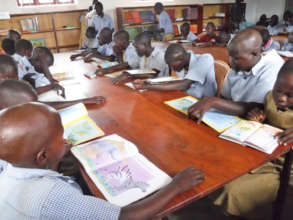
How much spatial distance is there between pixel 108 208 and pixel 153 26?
5715 millimetres

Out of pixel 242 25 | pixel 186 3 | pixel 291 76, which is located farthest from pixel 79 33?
pixel 291 76

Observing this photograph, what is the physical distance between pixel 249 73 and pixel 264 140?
0.56 meters

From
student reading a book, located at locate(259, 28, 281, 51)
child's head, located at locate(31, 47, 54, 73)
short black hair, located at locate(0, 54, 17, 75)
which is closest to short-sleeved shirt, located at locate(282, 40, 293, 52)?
student reading a book, located at locate(259, 28, 281, 51)

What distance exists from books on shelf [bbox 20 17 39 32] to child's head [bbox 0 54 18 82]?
11.6 ft

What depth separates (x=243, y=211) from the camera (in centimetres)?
112

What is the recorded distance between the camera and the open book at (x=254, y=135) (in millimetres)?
961

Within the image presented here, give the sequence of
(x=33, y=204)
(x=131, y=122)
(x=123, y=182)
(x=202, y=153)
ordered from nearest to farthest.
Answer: (x=33, y=204), (x=123, y=182), (x=202, y=153), (x=131, y=122)

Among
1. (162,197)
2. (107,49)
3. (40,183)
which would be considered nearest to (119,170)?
(162,197)

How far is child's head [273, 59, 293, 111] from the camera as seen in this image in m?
1.03

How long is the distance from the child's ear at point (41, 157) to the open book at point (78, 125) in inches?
15.2

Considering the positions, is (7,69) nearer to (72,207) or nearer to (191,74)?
(191,74)

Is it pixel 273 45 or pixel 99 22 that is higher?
pixel 99 22

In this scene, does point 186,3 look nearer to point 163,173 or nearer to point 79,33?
point 79,33

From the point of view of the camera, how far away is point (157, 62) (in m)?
2.34
